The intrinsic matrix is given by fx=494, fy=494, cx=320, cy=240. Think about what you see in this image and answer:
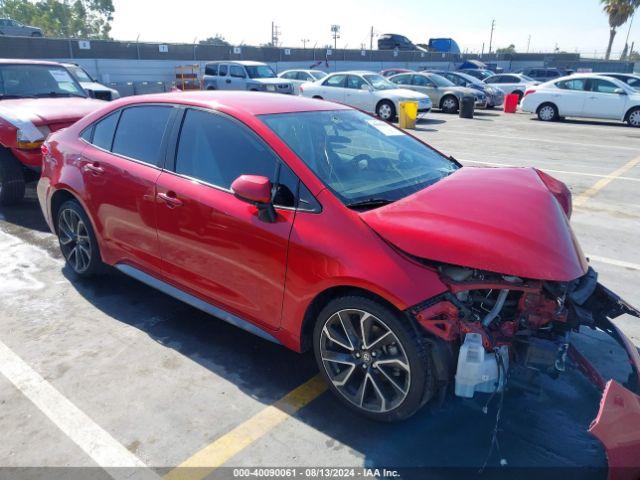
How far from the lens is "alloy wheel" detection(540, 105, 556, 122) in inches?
713

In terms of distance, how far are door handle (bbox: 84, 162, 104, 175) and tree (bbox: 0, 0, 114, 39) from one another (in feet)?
247

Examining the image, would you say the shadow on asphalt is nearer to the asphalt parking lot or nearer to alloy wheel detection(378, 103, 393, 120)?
the asphalt parking lot

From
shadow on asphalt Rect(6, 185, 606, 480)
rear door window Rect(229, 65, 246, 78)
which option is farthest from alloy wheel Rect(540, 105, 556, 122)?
shadow on asphalt Rect(6, 185, 606, 480)

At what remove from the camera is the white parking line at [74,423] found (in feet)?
8.23

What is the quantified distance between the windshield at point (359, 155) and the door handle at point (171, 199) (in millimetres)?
824

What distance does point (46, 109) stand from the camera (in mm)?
6715

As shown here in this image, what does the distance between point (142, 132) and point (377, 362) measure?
2.59 metres

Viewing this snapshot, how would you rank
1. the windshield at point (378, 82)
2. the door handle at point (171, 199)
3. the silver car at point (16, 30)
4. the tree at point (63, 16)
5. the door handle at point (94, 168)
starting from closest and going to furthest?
the door handle at point (171, 199)
the door handle at point (94, 168)
the windshield at point (378, 82)
the silver car at point (16, 30)
the tree at point (63, 16)

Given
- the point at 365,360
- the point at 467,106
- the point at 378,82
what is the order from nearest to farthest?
1. the point at 365,360
2. the point at 378,82
3. the point at 467,106

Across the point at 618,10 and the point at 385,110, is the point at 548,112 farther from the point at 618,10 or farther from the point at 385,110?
the point at 618,10

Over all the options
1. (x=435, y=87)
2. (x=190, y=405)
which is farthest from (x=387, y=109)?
(x=190, y=405)

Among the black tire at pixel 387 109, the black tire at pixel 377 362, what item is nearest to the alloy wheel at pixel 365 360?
the black tire at pixel 377 362

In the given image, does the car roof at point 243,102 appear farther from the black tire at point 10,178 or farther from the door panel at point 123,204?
the black tire at point 10,178

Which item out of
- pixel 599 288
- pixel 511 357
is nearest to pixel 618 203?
pixel 599 288
